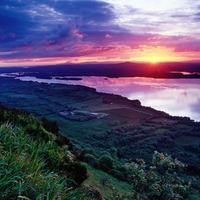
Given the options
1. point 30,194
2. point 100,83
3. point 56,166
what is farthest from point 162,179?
point 100,83

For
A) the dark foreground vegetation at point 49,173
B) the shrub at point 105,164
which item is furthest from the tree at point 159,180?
the shrub at point 105,164

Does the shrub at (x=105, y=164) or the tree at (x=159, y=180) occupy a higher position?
the tree at (x=159, y=180)

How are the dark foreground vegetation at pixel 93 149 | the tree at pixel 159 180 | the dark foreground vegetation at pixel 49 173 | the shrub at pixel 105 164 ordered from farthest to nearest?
the shrub at pixel 105 164 → the tree at pixel 159 180 → the dark foreground vegetation at pixel 93 149 → the dark foreground vegetation at pixel 49 173

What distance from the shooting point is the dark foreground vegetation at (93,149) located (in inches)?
188

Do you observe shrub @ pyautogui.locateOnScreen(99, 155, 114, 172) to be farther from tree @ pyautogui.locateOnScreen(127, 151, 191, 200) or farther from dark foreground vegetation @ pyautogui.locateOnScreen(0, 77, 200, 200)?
tree @ pyautogui.locateOnScreen(127, 151, 191, 200)

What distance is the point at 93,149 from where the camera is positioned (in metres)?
32.6

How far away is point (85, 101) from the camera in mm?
106688

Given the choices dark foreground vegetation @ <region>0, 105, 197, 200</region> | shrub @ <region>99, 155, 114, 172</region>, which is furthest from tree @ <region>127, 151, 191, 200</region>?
shrub @ <region>99, 155, 114, 172</region>

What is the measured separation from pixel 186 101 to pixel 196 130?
66.1 ft

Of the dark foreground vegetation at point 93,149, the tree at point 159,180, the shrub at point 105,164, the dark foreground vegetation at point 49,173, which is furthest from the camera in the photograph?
the shrub at point 105,164

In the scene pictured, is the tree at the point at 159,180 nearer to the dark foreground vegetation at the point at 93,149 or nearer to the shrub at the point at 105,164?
the dark foreground vegetation at the point at 93,149

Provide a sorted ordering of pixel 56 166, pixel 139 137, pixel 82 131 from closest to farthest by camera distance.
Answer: pixel 56 166 < pixel 139 137 < pixel 82 131

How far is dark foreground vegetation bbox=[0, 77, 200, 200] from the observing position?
4785 millimetres

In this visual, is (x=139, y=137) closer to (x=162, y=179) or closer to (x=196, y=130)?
(x=196, y=130)
